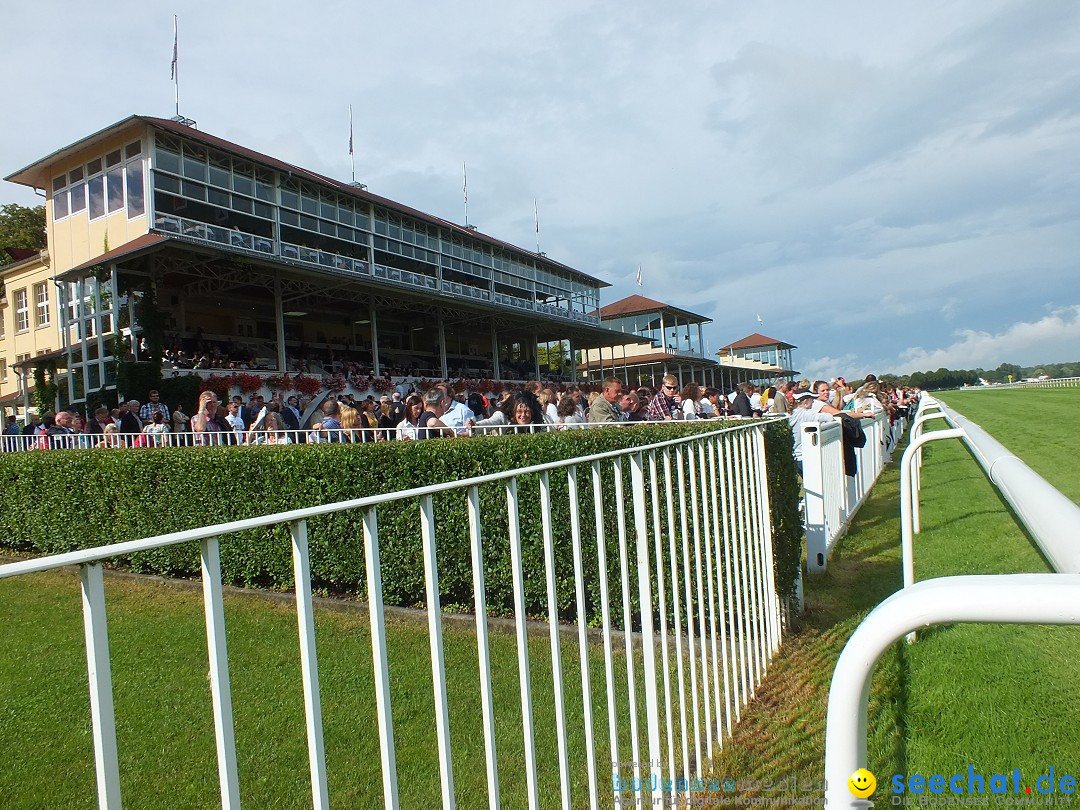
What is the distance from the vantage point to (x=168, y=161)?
2195 centimetres

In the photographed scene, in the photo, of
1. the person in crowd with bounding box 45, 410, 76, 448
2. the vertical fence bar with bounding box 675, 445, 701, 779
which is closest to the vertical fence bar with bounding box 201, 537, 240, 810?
the vertical fence bar with bounding box 675, 445, 701, 779

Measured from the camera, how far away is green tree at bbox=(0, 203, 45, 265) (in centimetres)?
3709

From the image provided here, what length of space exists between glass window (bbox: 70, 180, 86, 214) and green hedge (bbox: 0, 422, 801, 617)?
1861cm

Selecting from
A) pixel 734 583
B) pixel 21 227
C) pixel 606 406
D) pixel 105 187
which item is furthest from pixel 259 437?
pixel 21 227

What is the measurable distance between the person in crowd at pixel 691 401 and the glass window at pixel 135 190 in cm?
1941

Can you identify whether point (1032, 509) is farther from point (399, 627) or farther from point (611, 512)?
point (611, 512)

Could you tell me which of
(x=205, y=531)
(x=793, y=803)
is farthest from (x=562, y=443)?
(x=205, y=531)

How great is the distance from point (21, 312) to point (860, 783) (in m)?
38.1

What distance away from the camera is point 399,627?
2.15 meters

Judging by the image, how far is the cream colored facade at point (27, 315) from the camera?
28562 millimetres

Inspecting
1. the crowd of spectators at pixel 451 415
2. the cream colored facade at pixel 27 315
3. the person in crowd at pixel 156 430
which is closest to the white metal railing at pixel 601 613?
the crowd of spectators at pixel 451 415

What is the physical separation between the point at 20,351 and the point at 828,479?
3534cm

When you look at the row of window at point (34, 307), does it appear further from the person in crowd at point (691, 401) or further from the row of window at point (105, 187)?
the person in crowd at point (691, 401)

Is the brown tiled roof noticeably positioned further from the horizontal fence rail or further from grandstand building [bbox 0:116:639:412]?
the horizontal fence rail
